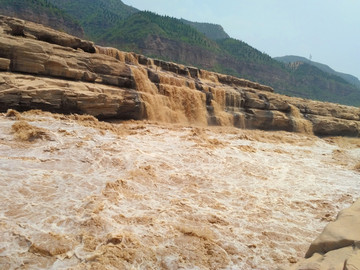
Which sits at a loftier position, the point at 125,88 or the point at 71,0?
the point at 71,0

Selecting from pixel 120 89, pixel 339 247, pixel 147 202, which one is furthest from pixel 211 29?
pixel 339 247

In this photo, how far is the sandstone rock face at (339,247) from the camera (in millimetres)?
1759

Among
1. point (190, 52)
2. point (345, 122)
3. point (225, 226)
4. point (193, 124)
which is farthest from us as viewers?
point (190, 52)

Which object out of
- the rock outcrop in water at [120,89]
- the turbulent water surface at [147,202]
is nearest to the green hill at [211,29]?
the rock outcrop in water at [120,89]

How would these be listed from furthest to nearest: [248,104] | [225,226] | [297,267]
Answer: [248,104]
[225,226]
[297,267]

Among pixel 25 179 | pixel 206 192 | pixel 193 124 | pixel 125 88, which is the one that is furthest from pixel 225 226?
pixel 193 124

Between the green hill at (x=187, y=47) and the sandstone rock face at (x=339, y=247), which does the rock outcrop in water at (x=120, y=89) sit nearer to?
the sandstone rock face at (x=339, y=247)

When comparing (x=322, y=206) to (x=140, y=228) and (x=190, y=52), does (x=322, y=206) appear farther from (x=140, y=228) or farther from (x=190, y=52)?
(x=190, y=52)

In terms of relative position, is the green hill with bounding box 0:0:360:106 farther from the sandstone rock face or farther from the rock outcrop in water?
the sandstone rock face

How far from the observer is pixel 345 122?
2175 cm

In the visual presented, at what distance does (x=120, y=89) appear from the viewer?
40.7 ft

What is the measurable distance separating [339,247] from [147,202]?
11.2ft

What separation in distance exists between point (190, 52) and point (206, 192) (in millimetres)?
64008

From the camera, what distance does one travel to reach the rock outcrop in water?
384 inches
